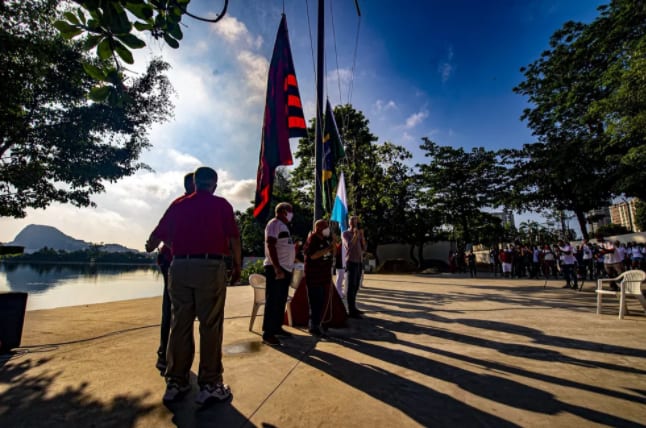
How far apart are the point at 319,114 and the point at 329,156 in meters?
0.97

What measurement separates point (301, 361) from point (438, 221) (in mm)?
Answer: 26407

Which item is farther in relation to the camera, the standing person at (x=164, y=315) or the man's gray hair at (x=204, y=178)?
the standing person at (x=164, y=315)

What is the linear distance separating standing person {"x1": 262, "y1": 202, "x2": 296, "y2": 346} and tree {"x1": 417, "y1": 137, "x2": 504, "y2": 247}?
25488 millimetres

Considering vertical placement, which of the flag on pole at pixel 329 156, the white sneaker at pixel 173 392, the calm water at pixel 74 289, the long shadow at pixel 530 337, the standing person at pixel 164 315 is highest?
the flag on pole at pixel 329 156

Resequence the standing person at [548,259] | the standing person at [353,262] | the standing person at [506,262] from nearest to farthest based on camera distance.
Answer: the standing person at [353,262], the standing person at [548,259], the standing person at [506,262]

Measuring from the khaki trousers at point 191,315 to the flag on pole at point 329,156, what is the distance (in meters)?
3.76

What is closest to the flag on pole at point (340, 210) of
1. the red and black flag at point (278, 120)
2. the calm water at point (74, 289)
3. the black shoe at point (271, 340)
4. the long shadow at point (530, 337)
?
the long shadow at point (530, 337)

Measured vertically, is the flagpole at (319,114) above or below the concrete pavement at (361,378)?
above

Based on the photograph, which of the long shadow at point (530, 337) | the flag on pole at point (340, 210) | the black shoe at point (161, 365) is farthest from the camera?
the flag on pole at point (340, 210)

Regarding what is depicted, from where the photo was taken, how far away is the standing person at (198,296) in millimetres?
2223

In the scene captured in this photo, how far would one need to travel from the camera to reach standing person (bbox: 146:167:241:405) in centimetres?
222

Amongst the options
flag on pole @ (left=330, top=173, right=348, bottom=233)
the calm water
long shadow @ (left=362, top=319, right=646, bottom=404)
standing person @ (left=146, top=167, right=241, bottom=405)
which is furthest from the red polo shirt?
flag on pole @ (left=330, top=173, right=348, bottom=233)

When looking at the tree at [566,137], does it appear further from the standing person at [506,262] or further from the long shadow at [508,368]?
the long shadow at [508,368]

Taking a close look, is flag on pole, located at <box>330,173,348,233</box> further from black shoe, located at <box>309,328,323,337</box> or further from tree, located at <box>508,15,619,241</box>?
tree, located at <box>508,15,619,241</box>
